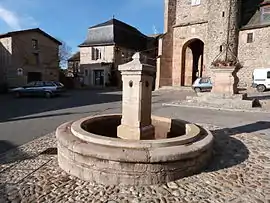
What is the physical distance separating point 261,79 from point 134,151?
21.8m

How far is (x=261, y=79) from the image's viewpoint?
22.0 metres

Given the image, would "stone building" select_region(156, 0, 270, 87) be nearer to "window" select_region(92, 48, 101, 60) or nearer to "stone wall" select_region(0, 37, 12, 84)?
"window" select_region(92, 48, 101, 60)

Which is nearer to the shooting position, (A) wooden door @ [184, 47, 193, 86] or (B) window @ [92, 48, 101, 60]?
(A) wooden door @ [184, 47, 193, 86]

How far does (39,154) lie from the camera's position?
5219mm

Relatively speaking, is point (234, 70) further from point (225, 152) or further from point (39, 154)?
point (39, 154)

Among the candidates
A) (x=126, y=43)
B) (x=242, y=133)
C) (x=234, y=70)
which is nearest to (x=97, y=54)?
(x=126, y=43)

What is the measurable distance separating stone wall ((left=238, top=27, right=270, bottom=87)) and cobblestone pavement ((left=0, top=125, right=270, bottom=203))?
21424mm

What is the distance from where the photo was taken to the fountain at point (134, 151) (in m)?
3.69

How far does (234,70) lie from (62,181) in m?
11.9

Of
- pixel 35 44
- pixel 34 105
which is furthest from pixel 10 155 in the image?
pixel 35 44

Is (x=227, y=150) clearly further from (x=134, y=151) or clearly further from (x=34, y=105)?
(x=34, y=105)

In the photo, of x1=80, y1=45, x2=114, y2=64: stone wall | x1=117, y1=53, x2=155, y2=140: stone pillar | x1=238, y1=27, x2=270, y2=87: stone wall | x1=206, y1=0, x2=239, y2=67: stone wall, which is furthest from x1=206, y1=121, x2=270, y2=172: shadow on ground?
x1=80, y1=45, x2=114, y2=64: stone wall

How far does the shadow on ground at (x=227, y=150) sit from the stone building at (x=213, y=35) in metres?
16.3

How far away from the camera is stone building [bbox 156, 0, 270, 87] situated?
24312 millimetres
